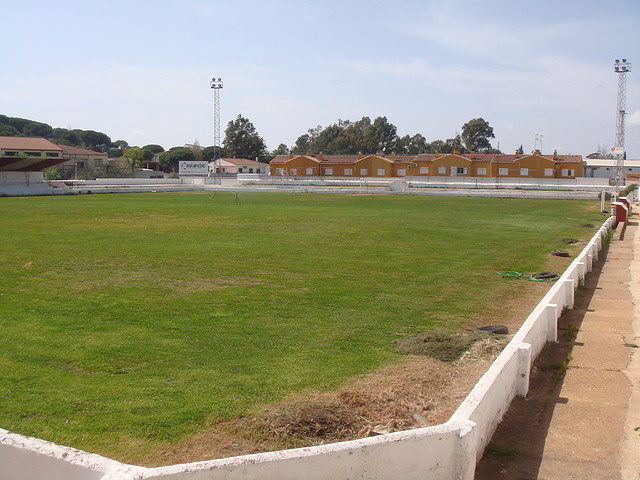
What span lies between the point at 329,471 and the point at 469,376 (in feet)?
11.5

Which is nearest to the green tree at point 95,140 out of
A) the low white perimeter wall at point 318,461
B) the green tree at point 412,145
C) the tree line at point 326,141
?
the tree line at point 326,141

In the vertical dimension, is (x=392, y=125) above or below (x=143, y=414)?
above

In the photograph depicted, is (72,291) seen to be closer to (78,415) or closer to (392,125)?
(78,415)

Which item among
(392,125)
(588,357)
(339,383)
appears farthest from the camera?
(392,125)

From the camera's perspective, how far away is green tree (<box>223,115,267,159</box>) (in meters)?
142

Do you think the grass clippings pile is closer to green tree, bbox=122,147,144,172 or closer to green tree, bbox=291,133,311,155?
green tree, bbox=122,147,144,172

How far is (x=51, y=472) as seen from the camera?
4102 millimetres

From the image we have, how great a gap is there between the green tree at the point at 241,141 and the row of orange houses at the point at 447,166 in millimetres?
41955

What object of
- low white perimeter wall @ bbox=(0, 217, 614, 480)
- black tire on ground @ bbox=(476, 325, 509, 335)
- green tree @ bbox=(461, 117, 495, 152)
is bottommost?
black tire on ground @ bbox=(476, 325, 509, 335)

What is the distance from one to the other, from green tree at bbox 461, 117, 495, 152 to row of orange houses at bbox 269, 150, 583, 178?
6006 cm

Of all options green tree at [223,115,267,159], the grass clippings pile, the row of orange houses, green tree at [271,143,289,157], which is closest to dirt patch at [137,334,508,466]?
the grass clippings pile

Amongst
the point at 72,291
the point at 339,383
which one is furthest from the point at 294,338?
the point at 72,291

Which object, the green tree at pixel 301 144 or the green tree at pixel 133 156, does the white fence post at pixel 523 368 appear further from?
the green tree at pixel 301 144

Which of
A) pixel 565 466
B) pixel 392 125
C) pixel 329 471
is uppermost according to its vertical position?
pixel 392 125
